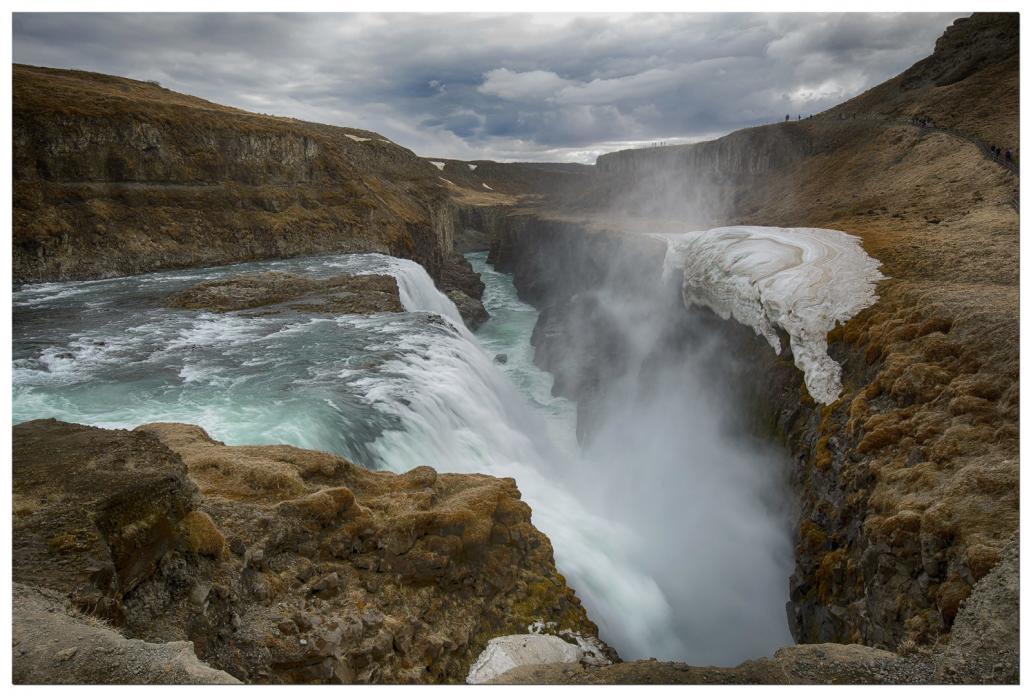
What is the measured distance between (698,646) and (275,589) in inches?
365

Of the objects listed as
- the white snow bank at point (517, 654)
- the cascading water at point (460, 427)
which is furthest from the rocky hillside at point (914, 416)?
the white snow bank at point (517, 654)

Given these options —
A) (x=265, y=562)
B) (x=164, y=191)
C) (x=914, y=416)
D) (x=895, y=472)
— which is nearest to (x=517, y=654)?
(x=265, y=562)

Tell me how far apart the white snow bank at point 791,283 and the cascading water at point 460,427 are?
3.66 metres

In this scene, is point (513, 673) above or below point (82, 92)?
below

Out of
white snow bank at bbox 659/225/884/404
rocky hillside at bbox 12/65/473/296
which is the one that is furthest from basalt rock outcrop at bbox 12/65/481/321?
white snow bank at bbox 659/225/884/404

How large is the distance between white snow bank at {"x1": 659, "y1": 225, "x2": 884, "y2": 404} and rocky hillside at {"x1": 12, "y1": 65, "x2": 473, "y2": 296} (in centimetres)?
2588

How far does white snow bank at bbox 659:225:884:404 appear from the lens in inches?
579

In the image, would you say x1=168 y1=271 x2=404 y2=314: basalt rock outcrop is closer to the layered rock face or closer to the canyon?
the canyon

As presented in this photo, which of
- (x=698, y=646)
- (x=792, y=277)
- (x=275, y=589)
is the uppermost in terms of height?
(x=792, y=277)

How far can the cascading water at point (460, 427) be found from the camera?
491 inches

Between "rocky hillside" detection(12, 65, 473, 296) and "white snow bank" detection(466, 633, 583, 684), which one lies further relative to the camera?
"rocky hillside" detection(12, 65, 473, 296)

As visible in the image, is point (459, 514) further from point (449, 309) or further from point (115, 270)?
point (115, 270)

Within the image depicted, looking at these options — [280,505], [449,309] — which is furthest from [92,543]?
[449,309]

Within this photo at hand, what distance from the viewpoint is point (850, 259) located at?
18500 mm
